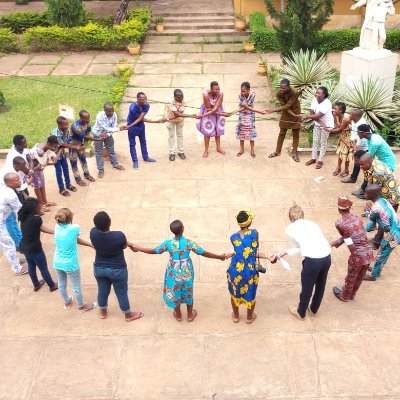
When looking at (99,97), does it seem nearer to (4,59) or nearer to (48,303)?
(4,59)

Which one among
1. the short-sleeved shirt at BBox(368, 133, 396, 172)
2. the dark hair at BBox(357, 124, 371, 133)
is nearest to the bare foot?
the short-sleeved shirt at BBox(368, 133, 396, 172)

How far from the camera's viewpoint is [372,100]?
31.1 feet

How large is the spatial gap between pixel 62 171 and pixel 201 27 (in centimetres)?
1009

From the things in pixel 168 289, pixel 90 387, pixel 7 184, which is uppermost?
pixel 7 184

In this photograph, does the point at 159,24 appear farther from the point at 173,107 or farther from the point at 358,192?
the point at 358,192

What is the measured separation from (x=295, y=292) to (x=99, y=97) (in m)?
7.63

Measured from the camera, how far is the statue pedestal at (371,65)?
9836 millimetres

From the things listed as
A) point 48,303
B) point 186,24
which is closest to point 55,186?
point 48,303

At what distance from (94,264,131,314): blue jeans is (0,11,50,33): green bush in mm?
13812

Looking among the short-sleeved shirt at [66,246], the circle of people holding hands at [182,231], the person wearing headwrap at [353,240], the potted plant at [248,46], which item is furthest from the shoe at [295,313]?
the potted plant at [248,46]

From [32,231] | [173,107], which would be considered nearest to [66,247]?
[32,231]

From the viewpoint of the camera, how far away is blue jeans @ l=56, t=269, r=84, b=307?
535 centimetres

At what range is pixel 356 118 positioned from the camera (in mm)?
7395

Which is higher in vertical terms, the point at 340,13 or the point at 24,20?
the point at 24,20
